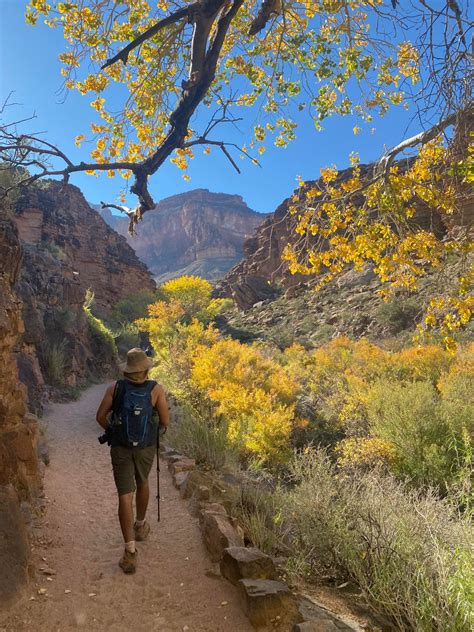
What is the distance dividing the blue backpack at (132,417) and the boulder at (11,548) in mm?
844

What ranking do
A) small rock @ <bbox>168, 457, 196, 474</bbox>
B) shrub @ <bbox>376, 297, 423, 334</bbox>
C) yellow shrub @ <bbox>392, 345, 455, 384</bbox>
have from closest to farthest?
1. small rock @ <bbox>168, 457, 196, 474</bbox>
2. yellow shrub @ <bbox>392, 345, 455, 384</bbox>
3. shrub @ <bbox>376, 297, 423, 334</bbox>

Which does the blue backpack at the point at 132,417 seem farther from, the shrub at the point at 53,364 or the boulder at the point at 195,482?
the shrub at the point at 53,364

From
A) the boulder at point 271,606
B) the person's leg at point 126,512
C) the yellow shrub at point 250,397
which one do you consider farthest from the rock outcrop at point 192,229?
the boulder at point 271,606

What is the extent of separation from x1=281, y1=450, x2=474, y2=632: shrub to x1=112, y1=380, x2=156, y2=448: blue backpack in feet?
5.01

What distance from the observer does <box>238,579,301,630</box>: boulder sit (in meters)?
2.62

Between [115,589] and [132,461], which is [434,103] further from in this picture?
[115,589]

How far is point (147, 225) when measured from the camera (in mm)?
140375

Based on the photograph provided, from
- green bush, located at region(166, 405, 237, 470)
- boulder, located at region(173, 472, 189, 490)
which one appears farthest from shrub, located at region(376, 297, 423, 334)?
boulder, located at region(173, 472, 189, 490)

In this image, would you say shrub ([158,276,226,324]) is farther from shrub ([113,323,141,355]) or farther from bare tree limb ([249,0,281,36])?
bare tree limb ([249,0,281,36])

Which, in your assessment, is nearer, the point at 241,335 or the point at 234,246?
the point at 241,335

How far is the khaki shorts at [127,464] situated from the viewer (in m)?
3.36

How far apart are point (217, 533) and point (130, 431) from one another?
3.88 feet

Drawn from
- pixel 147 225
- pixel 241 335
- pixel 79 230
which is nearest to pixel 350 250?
pixel 241 335

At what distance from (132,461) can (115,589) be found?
89 centimetres
